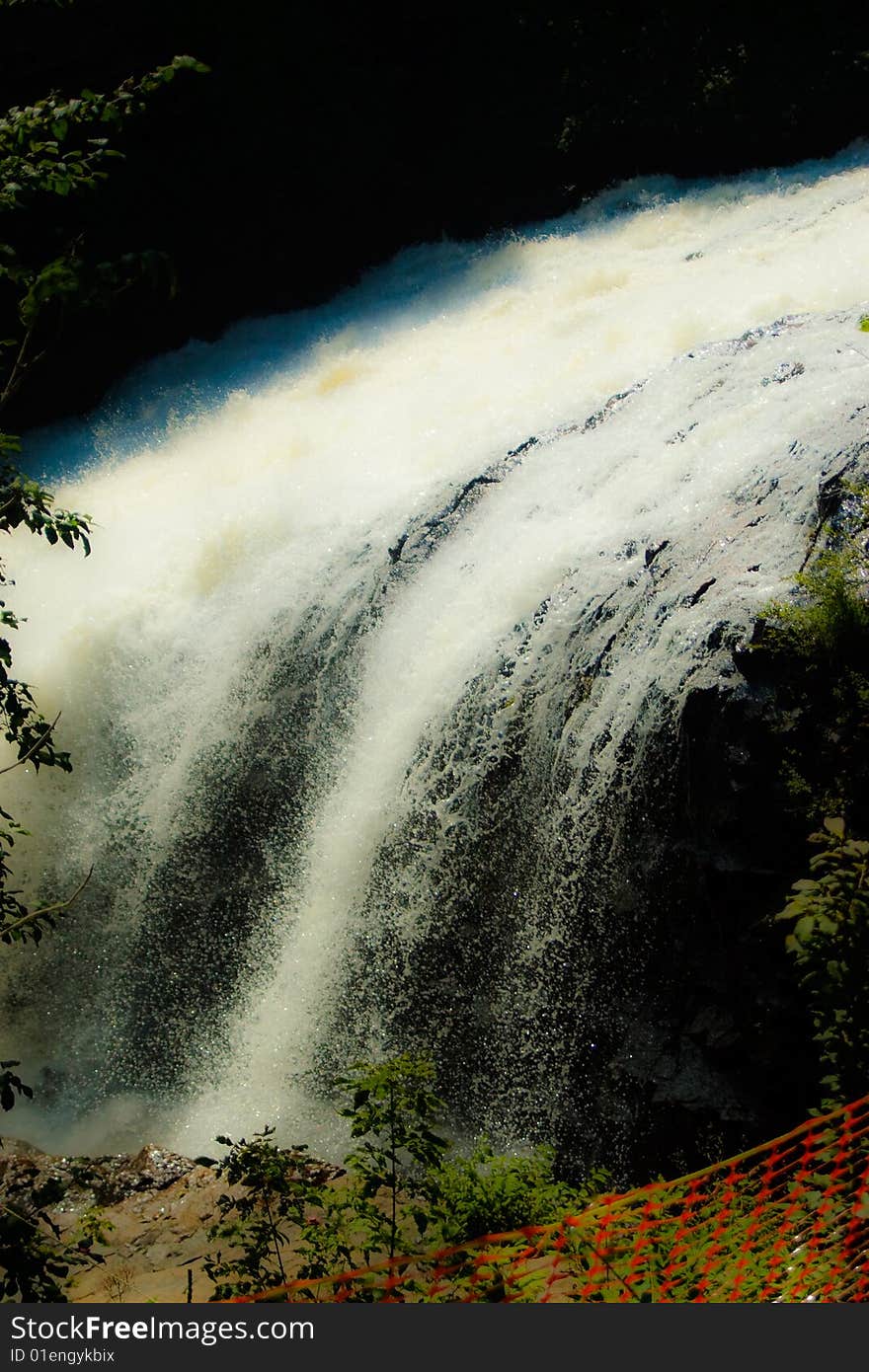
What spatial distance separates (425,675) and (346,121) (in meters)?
9.01

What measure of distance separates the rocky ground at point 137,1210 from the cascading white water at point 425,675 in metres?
0.28

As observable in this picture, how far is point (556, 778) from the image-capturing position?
5949mm

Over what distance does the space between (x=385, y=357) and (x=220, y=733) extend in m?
4.74

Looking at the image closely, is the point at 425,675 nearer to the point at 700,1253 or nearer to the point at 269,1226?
the point at 269,1226

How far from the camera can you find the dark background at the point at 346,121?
11.9m

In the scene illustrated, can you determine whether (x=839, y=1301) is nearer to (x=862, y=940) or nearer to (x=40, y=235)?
(x=862, y=940)

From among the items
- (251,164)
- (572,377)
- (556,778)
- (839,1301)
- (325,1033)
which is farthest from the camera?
(251,164)

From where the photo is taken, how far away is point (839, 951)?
395 cm

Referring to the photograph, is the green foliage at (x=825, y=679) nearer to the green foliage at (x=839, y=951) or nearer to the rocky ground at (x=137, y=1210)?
the green foliage at (x=839, y=951)

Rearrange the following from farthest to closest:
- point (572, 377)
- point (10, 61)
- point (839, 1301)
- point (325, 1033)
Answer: point (10, 61) < point (572, 377) < point (325, 1033) < point (839, 1301)

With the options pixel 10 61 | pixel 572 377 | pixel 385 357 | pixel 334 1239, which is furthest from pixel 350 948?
pixel 10 61

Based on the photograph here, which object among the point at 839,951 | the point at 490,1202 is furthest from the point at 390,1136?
the point at 839,951

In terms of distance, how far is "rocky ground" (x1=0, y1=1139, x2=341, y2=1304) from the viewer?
548 cm

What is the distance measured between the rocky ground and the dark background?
9061mm
